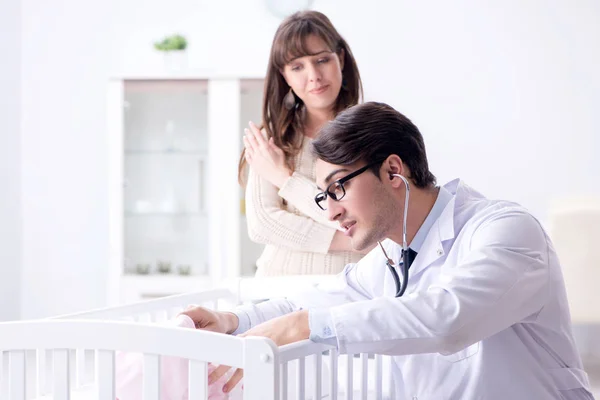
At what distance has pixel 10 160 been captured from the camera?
4062 millimetres

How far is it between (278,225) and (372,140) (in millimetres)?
599

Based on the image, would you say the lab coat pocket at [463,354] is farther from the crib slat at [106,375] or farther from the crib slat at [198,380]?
the crib slat at [106,375]

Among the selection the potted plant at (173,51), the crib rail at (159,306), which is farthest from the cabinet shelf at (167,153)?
the crib rail at (159,306)

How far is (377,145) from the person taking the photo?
1257mm

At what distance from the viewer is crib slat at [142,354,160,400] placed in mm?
1082

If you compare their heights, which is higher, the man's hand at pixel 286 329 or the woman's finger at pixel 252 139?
the woman's finger at pixel 252 139

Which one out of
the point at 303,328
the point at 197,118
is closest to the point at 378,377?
the point at 303,328

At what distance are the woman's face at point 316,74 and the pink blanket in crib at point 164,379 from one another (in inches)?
29.3

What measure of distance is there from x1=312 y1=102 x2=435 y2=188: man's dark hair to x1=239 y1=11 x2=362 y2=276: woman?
1.56 ft

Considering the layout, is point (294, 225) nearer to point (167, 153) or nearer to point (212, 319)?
point (212, 319)

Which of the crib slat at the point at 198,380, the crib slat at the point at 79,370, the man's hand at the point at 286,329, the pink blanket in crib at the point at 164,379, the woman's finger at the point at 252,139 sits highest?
the woman's finger at the point at 252,139

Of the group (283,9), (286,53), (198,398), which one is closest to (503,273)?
(198,398)

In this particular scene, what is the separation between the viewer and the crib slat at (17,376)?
1.18 meters

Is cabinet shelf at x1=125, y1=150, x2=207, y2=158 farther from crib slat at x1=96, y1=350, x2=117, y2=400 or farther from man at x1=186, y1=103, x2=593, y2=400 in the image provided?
crib slat at x1=96, y1=350, x2=117, y2=400
